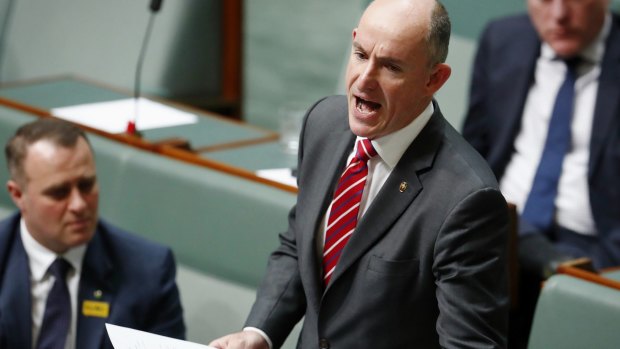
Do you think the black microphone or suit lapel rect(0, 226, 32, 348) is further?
the black microphone

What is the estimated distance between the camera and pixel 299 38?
381 centimetres

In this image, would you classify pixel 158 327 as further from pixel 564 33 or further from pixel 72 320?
pixel 564 33

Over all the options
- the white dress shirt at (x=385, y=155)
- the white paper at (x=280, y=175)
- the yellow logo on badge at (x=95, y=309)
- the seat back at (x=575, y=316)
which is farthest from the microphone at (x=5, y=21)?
the white dress shirt at (x=385, y=155)

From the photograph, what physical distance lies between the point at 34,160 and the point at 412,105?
1015 mm

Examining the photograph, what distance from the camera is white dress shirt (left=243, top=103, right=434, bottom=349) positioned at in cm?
146

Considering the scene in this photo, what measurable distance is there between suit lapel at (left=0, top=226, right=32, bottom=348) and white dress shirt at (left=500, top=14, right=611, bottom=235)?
109 centimetres

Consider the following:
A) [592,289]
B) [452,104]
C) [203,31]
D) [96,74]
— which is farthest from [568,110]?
[96,74]

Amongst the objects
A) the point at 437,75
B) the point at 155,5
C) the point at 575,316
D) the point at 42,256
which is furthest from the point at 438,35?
the point at 155,5

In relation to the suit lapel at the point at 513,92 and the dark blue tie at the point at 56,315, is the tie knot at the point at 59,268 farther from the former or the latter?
the suit lapel at the point at 513,92

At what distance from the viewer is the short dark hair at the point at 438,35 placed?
1.36 meters

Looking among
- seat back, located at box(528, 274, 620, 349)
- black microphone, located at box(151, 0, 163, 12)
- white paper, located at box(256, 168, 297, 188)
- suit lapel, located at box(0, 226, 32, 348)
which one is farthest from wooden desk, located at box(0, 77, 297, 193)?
seat back, located at box(528, 274, 620, 349)

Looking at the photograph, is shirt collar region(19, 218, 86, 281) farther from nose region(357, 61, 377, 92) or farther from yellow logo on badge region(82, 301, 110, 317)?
nose region(357, 61, 377, 92)

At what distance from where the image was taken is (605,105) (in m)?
2.56

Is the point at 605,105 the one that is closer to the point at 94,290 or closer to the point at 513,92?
the point at 513,92
